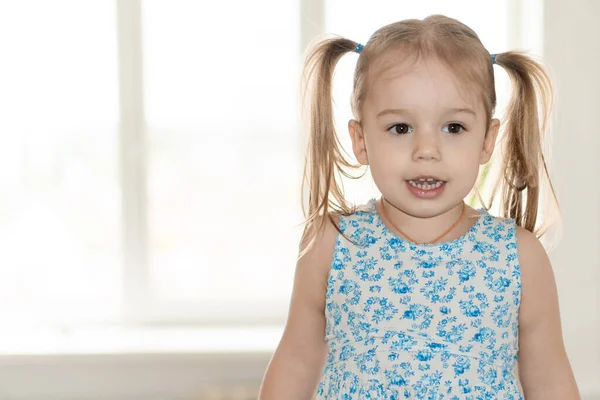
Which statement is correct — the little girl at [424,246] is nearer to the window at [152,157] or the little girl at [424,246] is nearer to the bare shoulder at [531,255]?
the bare shoulder at [531,255]

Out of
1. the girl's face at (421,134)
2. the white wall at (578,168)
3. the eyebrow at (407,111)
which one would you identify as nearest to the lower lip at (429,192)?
the girl's face at (421,134)

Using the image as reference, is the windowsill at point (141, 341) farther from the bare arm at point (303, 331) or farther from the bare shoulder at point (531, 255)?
the bare shoulder at point (531, 255)

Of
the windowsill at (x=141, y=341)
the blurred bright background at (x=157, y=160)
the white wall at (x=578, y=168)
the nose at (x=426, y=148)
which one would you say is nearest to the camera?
the nose at (x=426, y=148)

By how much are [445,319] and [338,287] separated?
0.55ft

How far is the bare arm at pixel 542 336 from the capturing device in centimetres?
130

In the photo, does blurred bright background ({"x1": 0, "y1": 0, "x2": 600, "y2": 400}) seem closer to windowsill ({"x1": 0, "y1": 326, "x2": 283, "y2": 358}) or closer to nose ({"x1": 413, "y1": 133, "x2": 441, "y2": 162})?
windowsill ({"x1": 0, "y1": 326, "x2": 283, "y2": 358})

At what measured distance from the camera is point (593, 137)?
2260mm

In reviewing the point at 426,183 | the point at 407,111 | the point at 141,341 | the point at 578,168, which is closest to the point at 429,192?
the point at 426,183

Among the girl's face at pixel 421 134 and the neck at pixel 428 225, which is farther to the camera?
the neck at pixel 428 225

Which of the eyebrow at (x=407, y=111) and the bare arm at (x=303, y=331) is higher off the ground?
the eyebrow at (x=407, y=111)

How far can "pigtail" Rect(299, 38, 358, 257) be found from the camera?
1.35m

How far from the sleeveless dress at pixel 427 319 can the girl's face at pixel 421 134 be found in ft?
0.37

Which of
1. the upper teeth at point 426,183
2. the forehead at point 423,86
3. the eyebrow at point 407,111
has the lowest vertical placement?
the upper teeth at point 426,183

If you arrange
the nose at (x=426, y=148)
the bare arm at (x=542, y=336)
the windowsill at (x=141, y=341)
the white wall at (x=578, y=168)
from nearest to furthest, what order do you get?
the nose at (x=426, y=148)
the bare arm at (x=542, y=336)
the white wall at (x=578, y=168)
the windowsill at (x=141, y=341)
